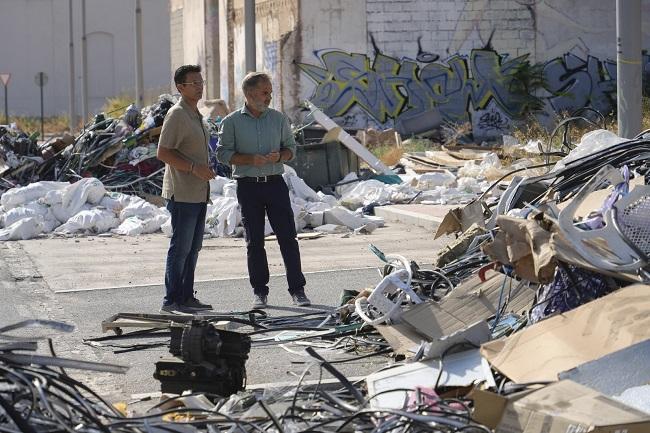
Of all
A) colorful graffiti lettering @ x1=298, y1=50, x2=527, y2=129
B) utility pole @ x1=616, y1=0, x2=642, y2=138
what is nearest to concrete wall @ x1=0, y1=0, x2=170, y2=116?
colorful graffiti lettering @ x1=298, y1=50, x2=527, y2=129

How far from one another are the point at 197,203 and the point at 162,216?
6791 mm

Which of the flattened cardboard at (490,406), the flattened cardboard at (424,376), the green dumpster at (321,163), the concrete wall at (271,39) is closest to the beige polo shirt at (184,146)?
the flattened cardboard at (424,376)

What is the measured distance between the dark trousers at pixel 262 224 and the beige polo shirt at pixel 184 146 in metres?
0.42

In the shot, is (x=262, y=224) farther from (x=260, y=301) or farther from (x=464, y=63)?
(x=464, y=63)

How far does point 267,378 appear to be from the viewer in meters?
7.45

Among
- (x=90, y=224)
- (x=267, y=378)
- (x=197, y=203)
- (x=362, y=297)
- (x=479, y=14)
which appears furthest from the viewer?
(x=479, y=14)

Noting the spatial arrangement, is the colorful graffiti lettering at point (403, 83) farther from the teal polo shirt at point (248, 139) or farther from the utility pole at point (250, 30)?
the teal polo shirt at point (248, 139)

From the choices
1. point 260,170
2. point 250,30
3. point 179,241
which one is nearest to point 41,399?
point 179,241

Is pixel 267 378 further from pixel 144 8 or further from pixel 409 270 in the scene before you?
pixel 144 8

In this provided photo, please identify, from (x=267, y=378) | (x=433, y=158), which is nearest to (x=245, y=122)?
(x=267, y=378)

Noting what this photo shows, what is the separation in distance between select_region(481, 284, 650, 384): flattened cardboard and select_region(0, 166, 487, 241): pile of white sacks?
926 centimetres

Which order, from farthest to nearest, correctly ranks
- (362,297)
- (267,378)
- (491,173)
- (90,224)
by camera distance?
1. (491,173)
2. (90,224)
3. (362,297)
4. (267,378)

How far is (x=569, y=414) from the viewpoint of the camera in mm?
5039

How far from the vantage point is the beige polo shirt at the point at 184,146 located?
965 cm
